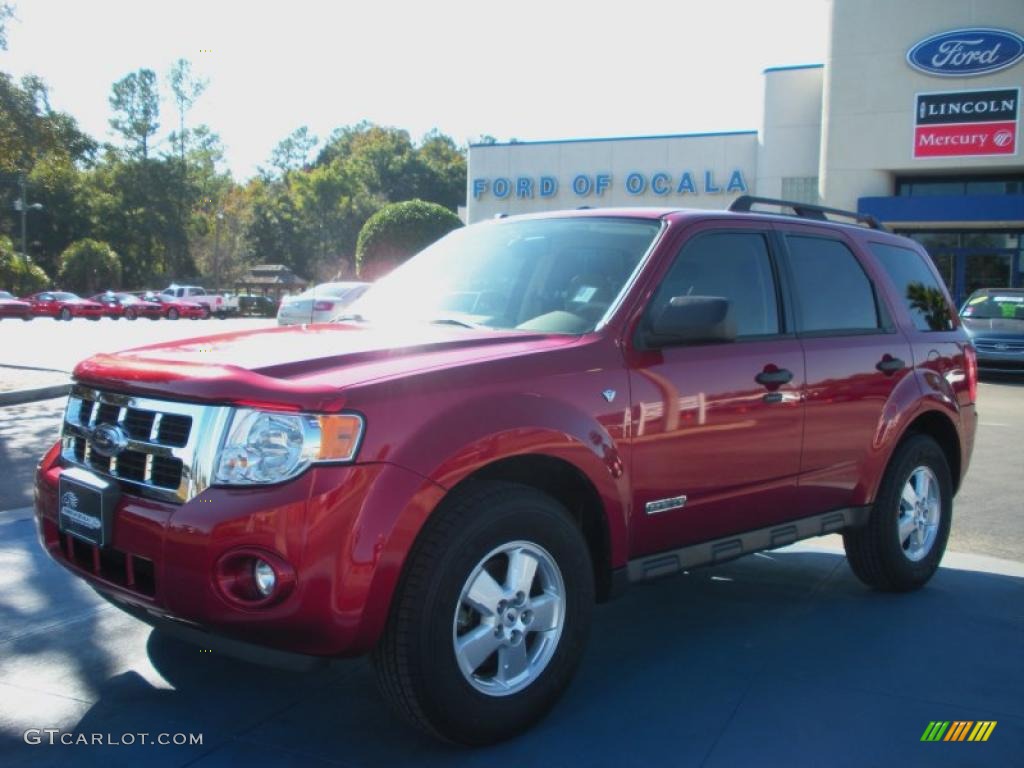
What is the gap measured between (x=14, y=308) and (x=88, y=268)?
23982 mm

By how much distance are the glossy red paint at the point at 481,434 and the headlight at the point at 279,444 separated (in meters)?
0.04

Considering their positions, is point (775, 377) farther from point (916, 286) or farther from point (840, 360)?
point (916, 286)

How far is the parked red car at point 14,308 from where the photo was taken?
3931 centimetres

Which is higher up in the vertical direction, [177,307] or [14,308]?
[14,308]

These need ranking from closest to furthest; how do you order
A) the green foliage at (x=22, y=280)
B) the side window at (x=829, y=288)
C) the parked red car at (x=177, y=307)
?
the side window at (x=829, y=288)
the parked red car at (x=177, y=307)
the green foliage at (x=22, y=280)

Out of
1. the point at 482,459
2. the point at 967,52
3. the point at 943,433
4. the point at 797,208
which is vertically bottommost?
the point at 943,433

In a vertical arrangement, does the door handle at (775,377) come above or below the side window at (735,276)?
below

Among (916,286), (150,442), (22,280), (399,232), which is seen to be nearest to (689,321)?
(150,442)

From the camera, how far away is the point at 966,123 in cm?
2833

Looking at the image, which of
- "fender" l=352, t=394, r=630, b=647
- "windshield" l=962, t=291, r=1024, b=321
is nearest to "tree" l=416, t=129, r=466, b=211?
"windshield" l=962, t=291, r=1024, b=321

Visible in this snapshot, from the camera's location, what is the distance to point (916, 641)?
458 cm

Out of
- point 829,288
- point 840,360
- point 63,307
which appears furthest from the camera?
point 63,307

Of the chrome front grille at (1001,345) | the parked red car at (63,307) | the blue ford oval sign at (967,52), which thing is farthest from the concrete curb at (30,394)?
the parked red car at (63,307)

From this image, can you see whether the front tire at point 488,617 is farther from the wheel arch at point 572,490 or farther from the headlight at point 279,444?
the headlight at point 279,444
